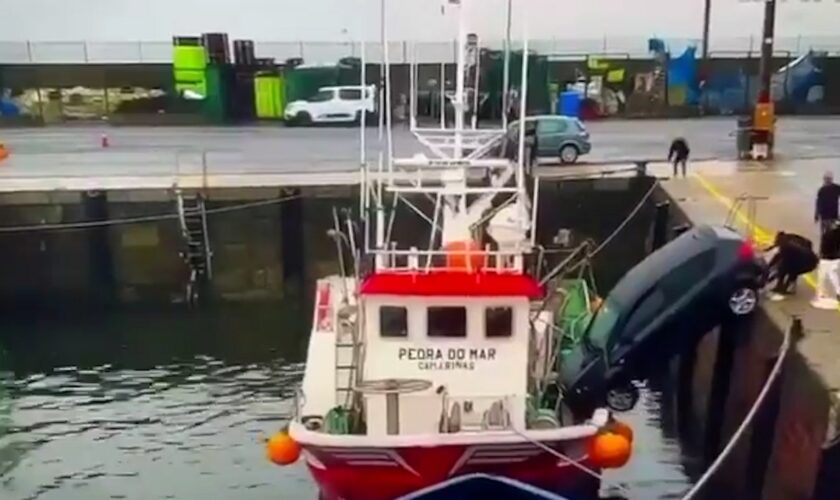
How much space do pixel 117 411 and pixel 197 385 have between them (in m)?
1.73

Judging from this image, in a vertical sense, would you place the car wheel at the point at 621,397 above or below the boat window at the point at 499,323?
below

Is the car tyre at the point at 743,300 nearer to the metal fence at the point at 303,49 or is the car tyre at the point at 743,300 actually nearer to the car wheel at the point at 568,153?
the car wheel at the point at 568,153

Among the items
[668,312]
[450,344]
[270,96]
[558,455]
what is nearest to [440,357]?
[450,344]

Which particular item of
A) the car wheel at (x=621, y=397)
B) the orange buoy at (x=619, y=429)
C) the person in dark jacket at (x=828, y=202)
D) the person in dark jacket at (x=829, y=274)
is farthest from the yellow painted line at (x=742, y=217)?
the orange buoy at (x=619, y=429)

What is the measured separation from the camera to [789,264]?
15414 millimetres

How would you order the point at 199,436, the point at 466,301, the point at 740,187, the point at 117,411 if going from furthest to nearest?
the point at 740,187 → the point at 117,411 → the point at 199,436 → the point at 466,301

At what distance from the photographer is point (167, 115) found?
39.4 m

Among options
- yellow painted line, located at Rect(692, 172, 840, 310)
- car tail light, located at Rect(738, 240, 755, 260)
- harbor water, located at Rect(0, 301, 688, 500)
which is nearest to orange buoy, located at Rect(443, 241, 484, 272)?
car tail light, located at Rect(738, 240, 755, 260)

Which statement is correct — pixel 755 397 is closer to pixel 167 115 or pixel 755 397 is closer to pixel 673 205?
pixel 673 205

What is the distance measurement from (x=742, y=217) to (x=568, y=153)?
8309 mm

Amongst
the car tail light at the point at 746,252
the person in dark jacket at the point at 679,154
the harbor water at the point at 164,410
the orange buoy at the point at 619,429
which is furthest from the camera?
the person in dark jacket at the point at 679,154

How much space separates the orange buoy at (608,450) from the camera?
13.2 meters

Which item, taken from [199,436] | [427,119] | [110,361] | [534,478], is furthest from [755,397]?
[427,119]

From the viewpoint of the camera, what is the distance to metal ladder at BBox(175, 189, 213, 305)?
25.0m
